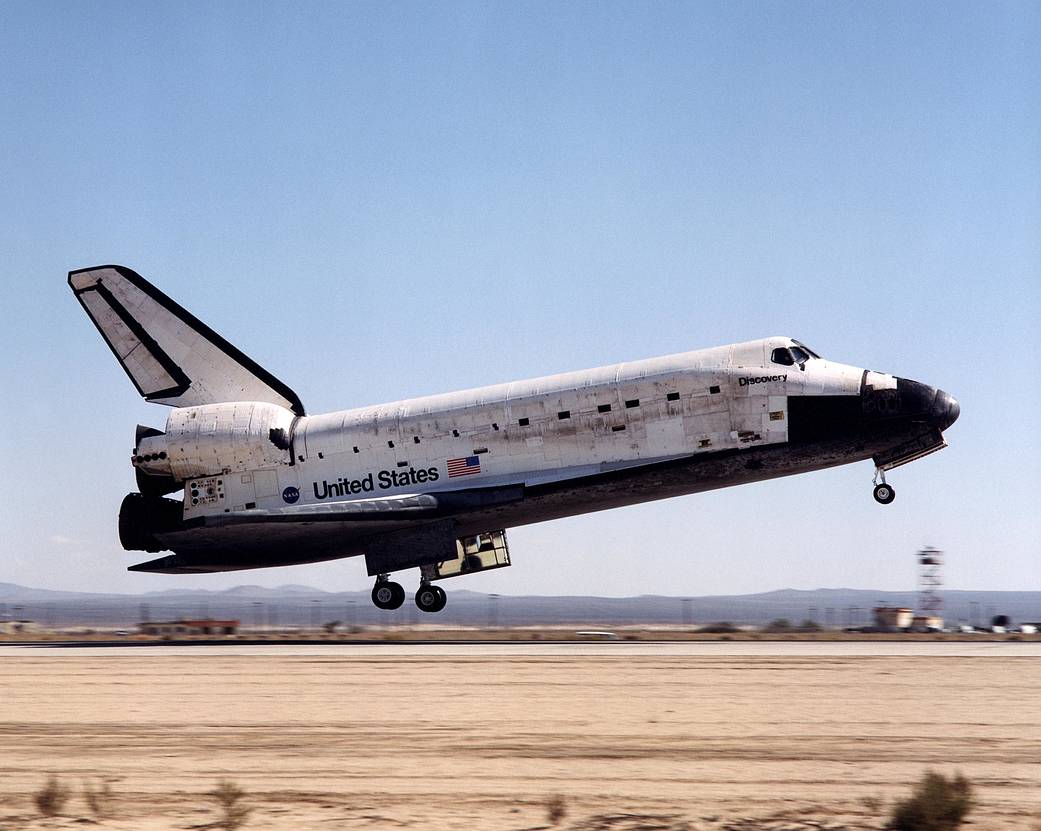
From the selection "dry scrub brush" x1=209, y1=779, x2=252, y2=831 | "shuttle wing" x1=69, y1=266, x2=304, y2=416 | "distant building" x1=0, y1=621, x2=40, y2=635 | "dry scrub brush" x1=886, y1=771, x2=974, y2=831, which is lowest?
"dry scrub brush" x1=886, y1=771, x2=974, y2=831

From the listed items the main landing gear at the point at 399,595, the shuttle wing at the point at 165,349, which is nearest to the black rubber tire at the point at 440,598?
the main landing gear at the point at 399,595

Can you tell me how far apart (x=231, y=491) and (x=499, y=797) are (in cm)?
1852

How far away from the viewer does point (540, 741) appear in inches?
444

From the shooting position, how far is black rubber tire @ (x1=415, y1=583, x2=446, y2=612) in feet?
85.3

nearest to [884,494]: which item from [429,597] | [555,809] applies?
[429,597]

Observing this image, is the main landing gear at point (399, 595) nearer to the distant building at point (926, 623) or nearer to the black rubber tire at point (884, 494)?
the black rubber tire at point (884, 494)

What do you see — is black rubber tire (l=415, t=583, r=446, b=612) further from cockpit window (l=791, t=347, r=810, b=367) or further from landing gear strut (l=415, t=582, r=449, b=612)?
cockpit window (l=791, t=347, r=810, b=367)

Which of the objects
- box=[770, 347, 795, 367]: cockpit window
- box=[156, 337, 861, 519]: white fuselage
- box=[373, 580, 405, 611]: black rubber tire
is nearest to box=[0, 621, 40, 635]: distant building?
box=[156, 337, 861, 519]: white fuselage

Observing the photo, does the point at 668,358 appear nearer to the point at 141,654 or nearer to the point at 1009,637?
the point at 1009,637

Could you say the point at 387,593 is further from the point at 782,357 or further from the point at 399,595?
the point at 782,357

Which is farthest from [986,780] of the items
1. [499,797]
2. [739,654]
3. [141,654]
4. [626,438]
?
[141,654]

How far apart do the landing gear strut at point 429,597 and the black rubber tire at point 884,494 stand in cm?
962

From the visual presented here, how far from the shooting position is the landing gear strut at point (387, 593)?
86.2 feet

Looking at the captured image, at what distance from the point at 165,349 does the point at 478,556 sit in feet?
30.4
